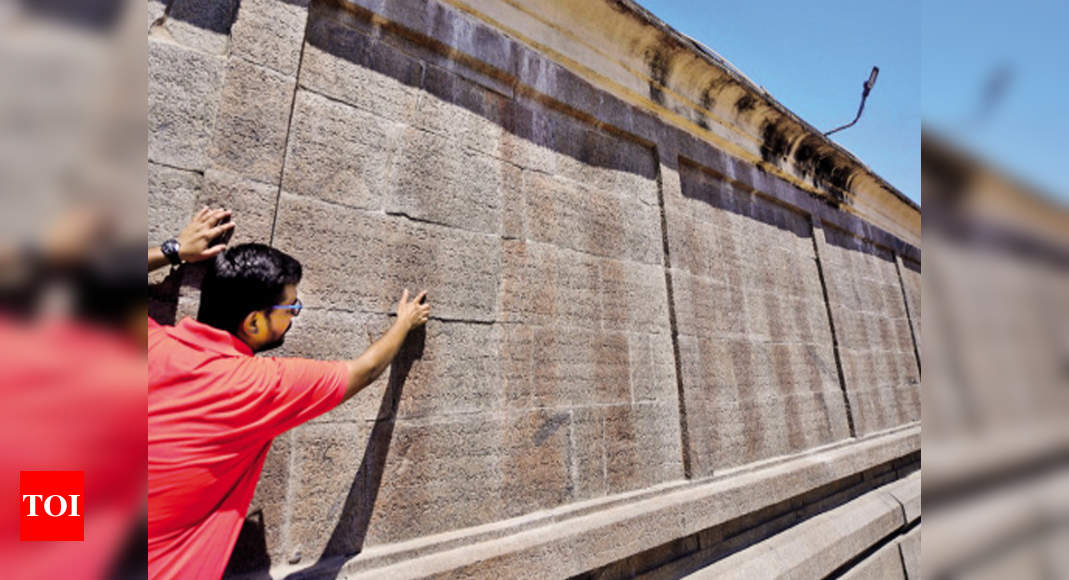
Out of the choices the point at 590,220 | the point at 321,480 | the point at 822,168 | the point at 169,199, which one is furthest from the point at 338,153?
the point at 822,168

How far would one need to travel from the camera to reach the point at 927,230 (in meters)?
0.55

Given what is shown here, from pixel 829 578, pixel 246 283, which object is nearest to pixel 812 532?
pixel 829 578

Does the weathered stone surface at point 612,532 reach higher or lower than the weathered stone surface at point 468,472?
lower

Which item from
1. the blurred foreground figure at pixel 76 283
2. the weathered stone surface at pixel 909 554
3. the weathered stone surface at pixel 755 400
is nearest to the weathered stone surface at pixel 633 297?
the weathered stone surface at pixel 755 400

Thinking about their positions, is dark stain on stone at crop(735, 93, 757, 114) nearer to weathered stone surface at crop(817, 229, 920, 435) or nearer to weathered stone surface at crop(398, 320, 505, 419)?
weathered stone surface at crop(817, 229, 920, 435)

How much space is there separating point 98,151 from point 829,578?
6010 millimetres

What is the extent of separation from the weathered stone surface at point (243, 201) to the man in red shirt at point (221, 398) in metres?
0.18

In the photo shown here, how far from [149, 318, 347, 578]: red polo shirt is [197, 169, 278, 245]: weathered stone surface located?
75 centimetres

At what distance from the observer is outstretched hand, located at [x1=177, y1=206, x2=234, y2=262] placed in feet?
7.16

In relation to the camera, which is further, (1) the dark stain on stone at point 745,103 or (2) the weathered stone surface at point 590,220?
(1) the dark stain on stone at point 745,103

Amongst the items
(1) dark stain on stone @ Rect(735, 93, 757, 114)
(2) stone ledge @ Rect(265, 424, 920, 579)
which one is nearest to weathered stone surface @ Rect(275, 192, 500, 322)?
(2) stone ledge @ Rect(265, 424, 920, 579)

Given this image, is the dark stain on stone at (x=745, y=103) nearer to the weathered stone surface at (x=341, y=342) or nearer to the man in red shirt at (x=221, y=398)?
the weathered stone surface at (x=341, y=342)

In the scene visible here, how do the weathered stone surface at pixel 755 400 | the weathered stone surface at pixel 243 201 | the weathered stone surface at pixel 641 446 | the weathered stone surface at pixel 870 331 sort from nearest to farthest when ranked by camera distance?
the weathered stone surface at pixel 243 201 → the weathered stone surface at pixel 641 446 → the weathered stone surface at pixel 755 400 → the weathered stone surface at pixel 870 331

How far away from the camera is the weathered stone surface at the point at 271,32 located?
2.61 m
